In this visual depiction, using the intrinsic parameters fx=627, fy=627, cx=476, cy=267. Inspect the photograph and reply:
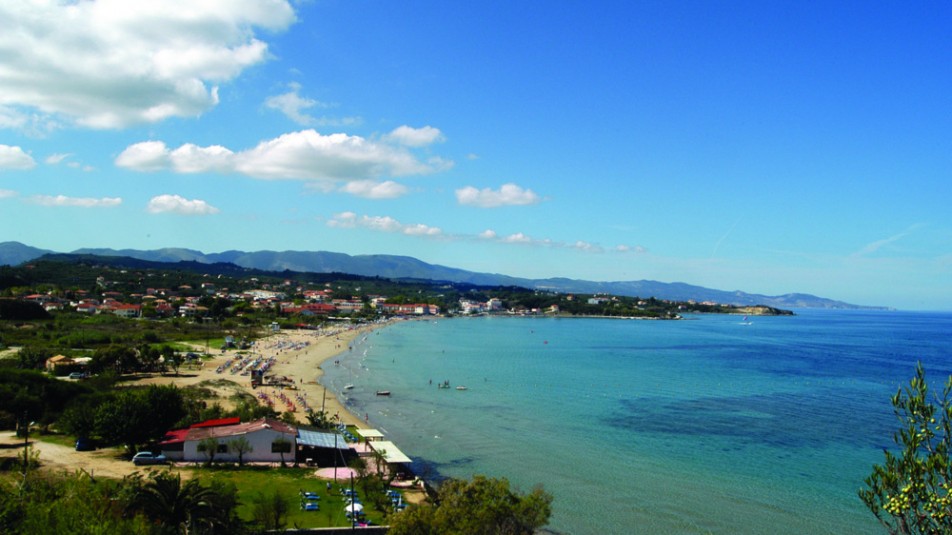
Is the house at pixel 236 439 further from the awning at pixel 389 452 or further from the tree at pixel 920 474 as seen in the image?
the tree at pixel 920 474

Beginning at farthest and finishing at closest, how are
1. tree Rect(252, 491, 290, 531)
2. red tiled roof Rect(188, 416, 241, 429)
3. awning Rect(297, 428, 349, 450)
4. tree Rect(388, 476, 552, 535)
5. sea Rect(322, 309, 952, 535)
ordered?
red tiled roof Rect(188, 416, 241, 429)
awning Rect(297, 428, 349, 450)
sea Rect(322, 309, 952, 535)
tree Rect(252, 491, 290, 531)
tree Rect(388, 476, 552, 535)

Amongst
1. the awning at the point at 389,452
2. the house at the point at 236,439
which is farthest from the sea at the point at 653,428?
the house at the point at 236,439

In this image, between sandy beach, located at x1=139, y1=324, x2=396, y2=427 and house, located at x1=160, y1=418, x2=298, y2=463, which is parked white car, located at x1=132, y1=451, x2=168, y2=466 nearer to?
house, located at x1=160, y1=418, x2=298, y2=463

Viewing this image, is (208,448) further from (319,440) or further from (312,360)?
(312,360)

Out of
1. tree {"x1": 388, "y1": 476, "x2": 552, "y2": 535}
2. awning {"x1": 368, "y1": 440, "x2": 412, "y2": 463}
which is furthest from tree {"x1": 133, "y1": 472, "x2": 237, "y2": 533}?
awning {"x1": 368, "y1": 440, "x2": 412, "y2": 463}

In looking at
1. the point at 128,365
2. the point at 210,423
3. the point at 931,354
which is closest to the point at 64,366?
the point at 128,365

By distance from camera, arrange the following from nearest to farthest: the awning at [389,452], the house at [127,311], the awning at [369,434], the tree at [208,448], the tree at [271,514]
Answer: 1. the tree at [271,514]
2. the tree at [208,448]
3. the awning at [389,452]
4. the awning at [369,434]
5. the house at [127,311]
